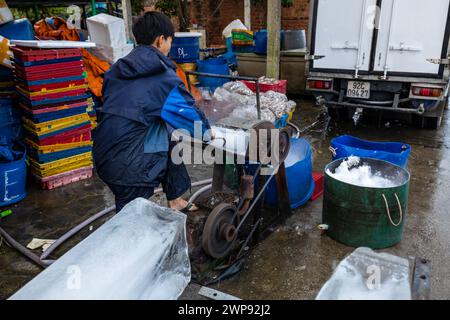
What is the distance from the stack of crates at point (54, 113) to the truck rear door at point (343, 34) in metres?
3.89

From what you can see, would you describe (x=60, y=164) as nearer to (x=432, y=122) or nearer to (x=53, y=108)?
(x=53, y=108)

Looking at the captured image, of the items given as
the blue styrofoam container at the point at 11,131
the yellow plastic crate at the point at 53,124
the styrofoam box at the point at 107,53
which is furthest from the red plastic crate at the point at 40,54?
the styrofoam box at the point at 107,53

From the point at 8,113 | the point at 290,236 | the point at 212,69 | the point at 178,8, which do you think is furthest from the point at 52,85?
the point at 178,8

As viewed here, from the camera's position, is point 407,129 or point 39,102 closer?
point 39,102

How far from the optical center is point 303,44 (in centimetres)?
980

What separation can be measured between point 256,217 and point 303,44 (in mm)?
7484

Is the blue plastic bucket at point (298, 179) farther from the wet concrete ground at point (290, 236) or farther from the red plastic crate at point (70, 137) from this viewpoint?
the red plastic crate at point (70, 137)

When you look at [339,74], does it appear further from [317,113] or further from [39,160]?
[39,160]

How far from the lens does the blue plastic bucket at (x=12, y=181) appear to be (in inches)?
173

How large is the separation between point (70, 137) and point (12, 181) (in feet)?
2.98

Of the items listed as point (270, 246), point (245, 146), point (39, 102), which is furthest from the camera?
point (39, 102)

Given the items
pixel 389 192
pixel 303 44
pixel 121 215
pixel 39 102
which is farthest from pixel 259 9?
pixel 121 215
